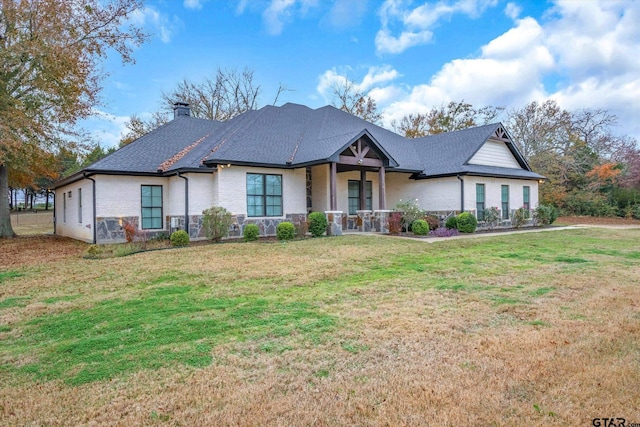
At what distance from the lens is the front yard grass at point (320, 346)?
9.93ft

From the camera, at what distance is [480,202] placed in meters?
19.5

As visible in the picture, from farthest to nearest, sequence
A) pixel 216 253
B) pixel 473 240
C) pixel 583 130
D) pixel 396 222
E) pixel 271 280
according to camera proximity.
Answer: pixel 583 130 < pixel 396 222 < pixel 473 240 < pixel 216 253 < pixel 271 280

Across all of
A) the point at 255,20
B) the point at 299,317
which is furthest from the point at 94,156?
the point at 299,317

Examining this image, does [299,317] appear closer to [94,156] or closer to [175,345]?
[175,345]

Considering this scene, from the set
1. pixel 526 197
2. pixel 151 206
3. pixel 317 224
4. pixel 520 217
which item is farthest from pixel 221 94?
pixel 520 217

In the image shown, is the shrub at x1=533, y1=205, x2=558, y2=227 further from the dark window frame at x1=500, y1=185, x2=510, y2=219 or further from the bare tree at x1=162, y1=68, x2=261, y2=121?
the bare tree at x1=162, y1=68, x2=261, y2=121

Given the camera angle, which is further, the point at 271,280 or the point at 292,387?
the point at 271,280

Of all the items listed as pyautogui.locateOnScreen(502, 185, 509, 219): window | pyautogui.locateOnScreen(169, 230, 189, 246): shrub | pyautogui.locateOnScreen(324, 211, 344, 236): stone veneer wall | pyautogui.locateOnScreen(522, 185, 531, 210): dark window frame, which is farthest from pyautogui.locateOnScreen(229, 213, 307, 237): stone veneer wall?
pyautogui.locateOnScreen(522, 185, 531, 210): dark window frame

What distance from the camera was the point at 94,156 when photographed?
42.6 m

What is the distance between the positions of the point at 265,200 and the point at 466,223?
28.3ft

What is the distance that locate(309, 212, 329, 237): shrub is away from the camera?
48.7 ft

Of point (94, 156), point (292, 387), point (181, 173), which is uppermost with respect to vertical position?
point (94, 156)

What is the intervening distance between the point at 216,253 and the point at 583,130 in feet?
115

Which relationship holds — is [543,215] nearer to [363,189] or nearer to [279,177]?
[363,189]
